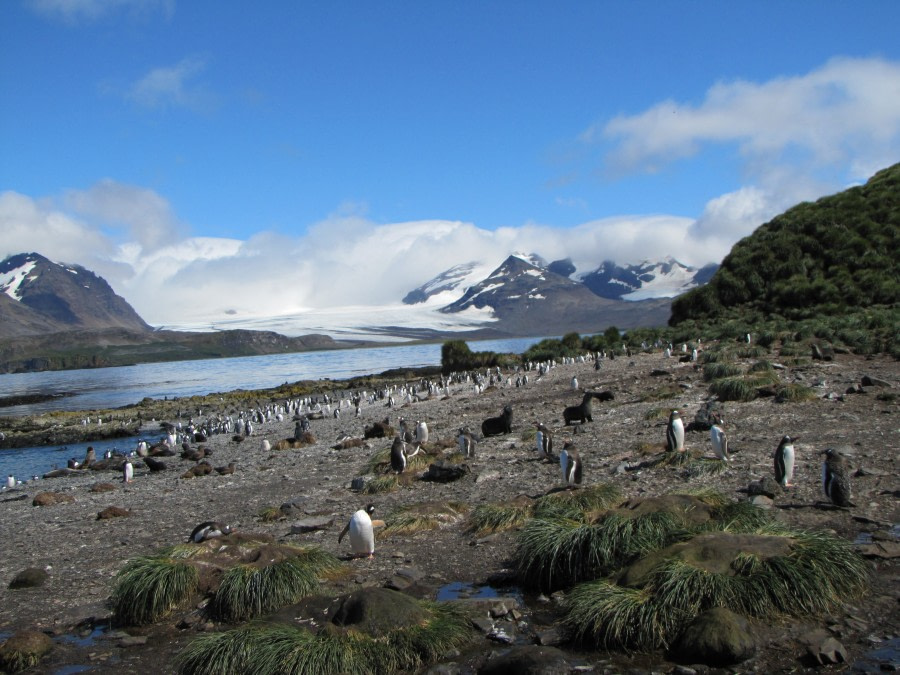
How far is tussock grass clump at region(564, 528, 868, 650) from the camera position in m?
5.59

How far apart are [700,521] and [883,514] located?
209 cm

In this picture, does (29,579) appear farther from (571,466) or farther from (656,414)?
(656,414)

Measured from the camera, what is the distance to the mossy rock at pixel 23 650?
20.6 feet

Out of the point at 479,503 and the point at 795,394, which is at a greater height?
the point at 795,394

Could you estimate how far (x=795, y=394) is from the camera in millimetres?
14641

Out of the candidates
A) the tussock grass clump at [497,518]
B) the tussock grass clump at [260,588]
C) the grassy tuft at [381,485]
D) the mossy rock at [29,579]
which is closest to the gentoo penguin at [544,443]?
the grassy tuft at [381,485]

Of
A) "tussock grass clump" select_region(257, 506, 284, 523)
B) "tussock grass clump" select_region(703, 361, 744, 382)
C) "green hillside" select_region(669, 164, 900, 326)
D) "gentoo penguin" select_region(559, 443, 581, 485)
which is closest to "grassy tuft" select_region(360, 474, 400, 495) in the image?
"tussock grass clump" select_region(257, 506, 284, 523)

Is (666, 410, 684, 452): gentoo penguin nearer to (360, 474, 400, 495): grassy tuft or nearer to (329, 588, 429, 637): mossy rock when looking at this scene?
(360, 474, 400, 495): grassy tuft

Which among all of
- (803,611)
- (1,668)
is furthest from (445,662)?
(1,668)

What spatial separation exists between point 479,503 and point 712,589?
4919 millimetres

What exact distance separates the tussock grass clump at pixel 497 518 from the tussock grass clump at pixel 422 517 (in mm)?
437

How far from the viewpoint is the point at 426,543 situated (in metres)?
8.74

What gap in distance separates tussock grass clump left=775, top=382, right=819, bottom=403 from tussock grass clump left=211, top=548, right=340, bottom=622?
10.8 m

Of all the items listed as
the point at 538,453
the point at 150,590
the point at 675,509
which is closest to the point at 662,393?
the point at 538,453
